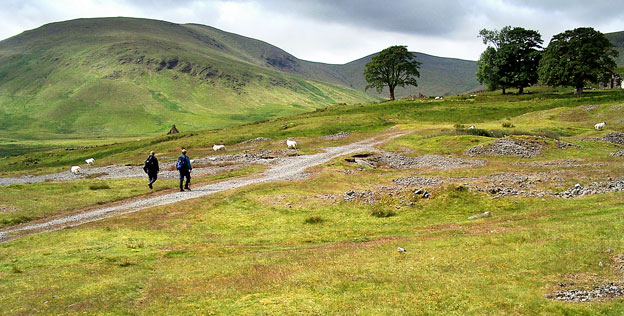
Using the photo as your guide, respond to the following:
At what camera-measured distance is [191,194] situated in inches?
1315

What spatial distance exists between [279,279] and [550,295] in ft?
28.8

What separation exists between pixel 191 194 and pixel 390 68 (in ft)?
358

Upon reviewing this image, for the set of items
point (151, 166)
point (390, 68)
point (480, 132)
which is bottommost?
point (480, 132)

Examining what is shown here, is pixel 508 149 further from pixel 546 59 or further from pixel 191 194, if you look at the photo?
pixel 546 59

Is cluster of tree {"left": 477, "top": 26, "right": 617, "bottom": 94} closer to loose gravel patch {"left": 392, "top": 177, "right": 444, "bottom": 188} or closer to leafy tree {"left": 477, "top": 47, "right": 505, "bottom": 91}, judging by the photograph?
leafy tree {"left": 477, "top": 47, "right": 505, "bottom": 91}

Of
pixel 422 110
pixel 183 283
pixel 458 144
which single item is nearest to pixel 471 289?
pixel 183 283

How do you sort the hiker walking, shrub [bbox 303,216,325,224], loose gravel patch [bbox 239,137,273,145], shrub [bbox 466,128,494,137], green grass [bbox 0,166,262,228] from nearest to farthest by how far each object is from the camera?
shrub [bbox 303,216,325,224]
green grass [bbox 0,166,262,228]
the hiker walking
shrub [bbox 466,128,494,137]
loose gravel patch [bbox 239,137,273,145]

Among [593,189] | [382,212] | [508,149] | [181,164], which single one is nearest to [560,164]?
[508,149]

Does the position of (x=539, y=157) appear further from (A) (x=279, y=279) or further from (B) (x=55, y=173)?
(B) (x=55, y=173)

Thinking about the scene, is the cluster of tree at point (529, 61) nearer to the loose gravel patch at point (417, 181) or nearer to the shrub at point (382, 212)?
the loose gravel patch at point (417, 181)

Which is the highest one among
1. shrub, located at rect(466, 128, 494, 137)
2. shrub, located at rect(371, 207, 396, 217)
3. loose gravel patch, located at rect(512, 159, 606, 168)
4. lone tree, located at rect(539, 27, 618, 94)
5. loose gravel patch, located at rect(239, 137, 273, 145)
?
lone tree, located at rect(539, 27, 618, 94)

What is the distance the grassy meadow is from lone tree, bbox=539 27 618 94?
→ 64.3 meters

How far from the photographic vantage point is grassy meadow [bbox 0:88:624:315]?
1203cm

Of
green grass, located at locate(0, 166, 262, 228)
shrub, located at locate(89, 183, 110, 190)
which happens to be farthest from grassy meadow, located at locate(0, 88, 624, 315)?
shrub, located at locate(89, 183, 110, 190)
